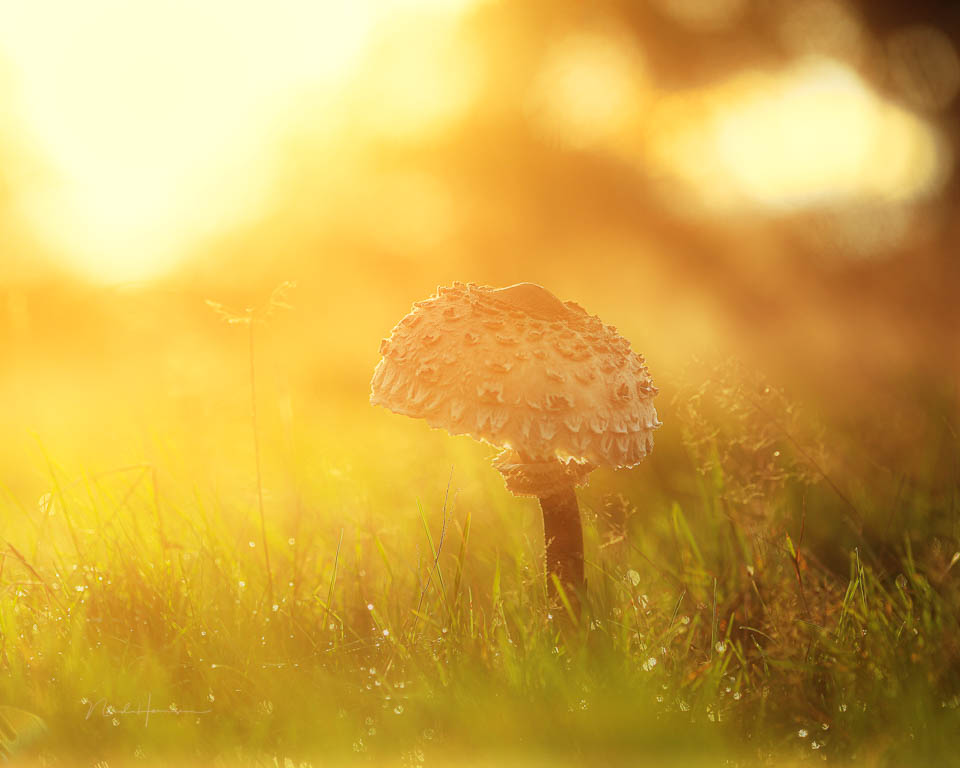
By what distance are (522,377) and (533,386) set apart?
0.16 ft

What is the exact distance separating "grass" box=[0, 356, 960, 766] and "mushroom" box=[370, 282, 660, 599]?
28 centimetres

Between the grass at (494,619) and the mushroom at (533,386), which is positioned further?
the mushroom at (533,386)

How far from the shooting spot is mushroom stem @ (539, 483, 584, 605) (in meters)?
3.16

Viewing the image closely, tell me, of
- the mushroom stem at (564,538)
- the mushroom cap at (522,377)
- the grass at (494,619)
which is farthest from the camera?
the mushroom stem at (564,538)

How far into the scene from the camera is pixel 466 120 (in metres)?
9.50

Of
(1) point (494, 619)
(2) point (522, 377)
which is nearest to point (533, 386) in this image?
(2) point (522, 377)

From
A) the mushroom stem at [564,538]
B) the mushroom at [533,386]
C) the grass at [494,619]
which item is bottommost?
the grass at [494,619]

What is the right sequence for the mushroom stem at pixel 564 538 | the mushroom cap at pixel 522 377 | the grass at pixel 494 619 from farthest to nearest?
1. the mushroom stem at pixel 564 538
2. the mushroom cap at pixel 522 377
3. the grass at pixel 494 619

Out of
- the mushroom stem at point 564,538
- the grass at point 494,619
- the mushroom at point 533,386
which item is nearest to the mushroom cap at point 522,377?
the mushroom at point 533,386

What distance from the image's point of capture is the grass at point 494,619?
8.55ft

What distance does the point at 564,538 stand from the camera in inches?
126

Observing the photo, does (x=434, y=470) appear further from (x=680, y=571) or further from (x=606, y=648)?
(x=606, y=648)

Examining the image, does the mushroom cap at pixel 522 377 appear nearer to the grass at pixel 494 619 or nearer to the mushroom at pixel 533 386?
the mushroom at pixel 533 386

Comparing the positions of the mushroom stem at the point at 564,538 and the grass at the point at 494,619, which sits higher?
the mushroom stem at the point at 564,538
